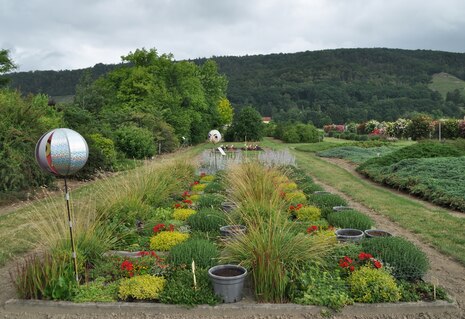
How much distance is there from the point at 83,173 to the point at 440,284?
1056 centimetres

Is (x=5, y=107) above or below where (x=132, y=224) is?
above

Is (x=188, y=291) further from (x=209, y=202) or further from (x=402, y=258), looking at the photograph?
(x=209, y=202)

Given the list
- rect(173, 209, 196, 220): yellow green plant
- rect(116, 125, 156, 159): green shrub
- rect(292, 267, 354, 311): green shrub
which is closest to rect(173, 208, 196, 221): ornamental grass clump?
rect(173, 209, 196, 220): yellow green plant

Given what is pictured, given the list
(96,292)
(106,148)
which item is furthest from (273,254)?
(106,148)

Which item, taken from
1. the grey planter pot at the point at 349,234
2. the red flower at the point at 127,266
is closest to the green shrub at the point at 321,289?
the grey planter pot at the point at 349,234

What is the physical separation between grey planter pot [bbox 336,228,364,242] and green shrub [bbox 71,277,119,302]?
2781mm

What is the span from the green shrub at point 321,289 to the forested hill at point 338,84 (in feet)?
A: 192

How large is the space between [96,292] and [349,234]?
323 cm

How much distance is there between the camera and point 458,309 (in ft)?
12.8

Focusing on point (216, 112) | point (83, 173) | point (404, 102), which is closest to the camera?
point (83, 173)

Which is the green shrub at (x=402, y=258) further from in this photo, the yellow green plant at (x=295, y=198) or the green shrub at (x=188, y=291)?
the yellow green plant at (x=295, y=198)

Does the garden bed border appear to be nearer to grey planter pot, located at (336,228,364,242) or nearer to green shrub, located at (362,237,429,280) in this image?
green shrub, located at (362,237,429,280)

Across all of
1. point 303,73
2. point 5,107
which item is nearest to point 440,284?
point 5,107

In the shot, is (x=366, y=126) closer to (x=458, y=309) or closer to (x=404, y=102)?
(x=404, y=102)
